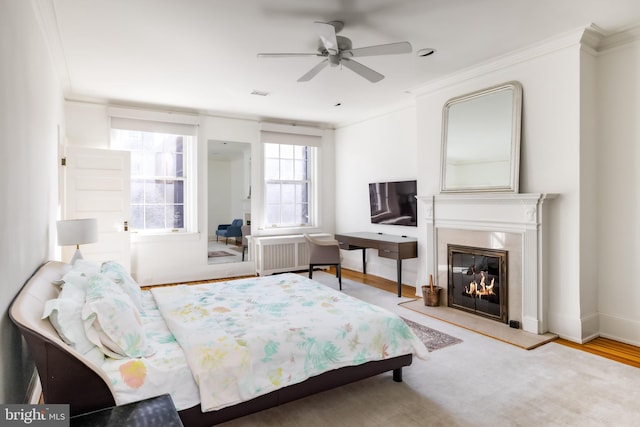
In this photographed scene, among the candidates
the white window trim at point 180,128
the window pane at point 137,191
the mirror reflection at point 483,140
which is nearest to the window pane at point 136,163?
the window pane at point 137,191

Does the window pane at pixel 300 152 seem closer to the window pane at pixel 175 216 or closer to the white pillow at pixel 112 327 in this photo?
the window pane at pixel 175 216

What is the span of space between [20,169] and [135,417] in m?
1.57

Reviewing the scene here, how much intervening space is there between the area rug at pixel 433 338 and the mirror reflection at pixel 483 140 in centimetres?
158

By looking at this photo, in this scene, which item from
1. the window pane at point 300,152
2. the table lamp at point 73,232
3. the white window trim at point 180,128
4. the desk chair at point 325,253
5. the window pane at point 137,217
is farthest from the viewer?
the window pane at point 300,152

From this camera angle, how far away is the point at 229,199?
6500mm

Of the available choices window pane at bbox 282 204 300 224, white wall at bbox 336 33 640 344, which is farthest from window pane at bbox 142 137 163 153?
white wall at bbox 336 33 640 344

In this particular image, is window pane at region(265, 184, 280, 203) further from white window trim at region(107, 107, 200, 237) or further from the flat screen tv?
the flat screen tv

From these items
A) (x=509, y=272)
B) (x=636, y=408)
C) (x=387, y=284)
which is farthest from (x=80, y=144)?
(x=636, y=408)

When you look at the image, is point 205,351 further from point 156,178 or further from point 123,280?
point 156,178

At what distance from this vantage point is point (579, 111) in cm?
318

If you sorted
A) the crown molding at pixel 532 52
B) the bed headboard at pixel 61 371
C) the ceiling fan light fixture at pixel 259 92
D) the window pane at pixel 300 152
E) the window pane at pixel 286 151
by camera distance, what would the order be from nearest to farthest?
the bed headboard at pixel 61 371 < the crown molding at pixel 532 52 < the ceiling fan light fixture at pixel 259 92 < the window pane at pixel 286 151 < the window pane at pixel 300 152

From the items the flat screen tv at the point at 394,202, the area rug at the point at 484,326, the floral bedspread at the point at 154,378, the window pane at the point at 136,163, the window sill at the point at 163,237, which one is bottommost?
the area rug at the point at 484,326

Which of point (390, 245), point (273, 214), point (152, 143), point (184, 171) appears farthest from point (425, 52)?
point (152, 143)

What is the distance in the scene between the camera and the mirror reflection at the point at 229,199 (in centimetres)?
621
